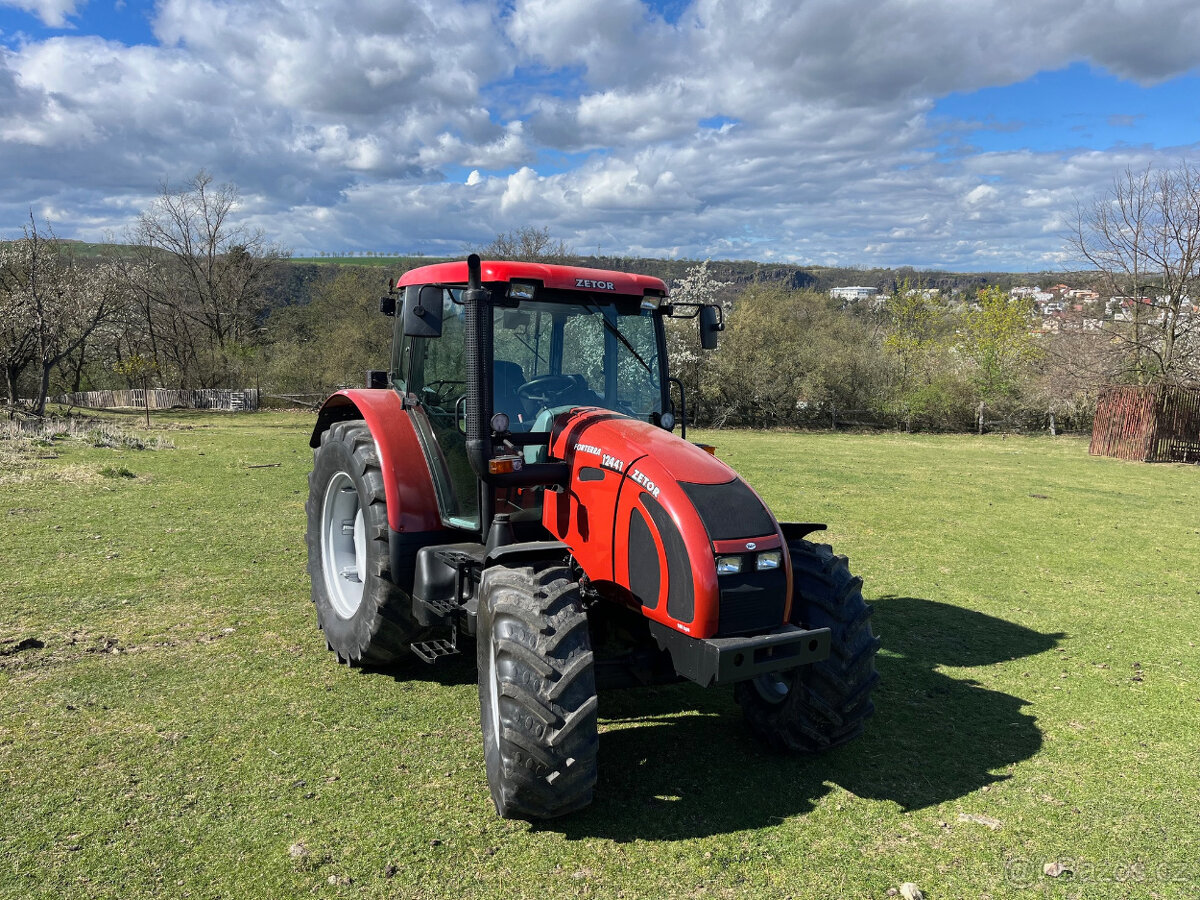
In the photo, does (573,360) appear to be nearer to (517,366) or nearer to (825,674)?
(517,366)

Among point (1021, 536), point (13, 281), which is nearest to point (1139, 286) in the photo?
point (1021, 536)

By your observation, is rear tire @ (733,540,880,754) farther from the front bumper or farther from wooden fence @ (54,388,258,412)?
wooden fence @ (54,388,258,412)

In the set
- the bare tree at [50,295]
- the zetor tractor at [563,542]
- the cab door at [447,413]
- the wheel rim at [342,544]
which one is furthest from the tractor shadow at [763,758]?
the bare tree at [50,295]

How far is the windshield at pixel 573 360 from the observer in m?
4.14

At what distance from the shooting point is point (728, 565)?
123 inches

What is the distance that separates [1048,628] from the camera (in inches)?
242

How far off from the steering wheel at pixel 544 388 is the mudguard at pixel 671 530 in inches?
20.6

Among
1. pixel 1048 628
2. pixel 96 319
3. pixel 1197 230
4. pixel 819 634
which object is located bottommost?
pixel 1048 628

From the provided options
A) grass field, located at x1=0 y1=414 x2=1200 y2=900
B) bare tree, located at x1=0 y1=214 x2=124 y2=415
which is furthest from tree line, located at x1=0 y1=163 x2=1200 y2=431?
grass field, located at x1=0 y1=414 x2=1200 y2=900

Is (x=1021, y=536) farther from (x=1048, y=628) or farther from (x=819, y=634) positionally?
(x=819, y=634)

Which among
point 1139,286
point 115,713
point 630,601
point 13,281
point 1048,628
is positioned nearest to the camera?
point 630,601

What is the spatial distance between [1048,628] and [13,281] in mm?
25171

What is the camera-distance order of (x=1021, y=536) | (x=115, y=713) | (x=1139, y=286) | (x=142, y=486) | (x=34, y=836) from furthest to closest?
(x=1139, y=286) → (x=142, y=486) → (x=1021, y=536) → (x=115, y=713) → (x=34, y=836)

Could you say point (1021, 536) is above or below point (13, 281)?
below
